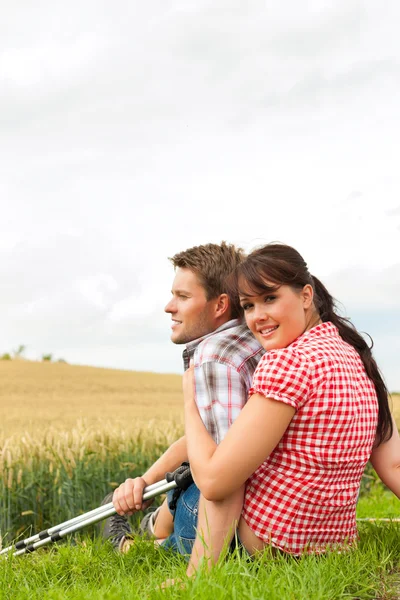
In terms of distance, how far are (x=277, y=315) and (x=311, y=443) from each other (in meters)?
0.55

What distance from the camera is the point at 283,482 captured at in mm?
3047

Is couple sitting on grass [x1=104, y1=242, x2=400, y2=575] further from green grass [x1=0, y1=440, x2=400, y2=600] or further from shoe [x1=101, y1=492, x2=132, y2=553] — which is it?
shoe [x1=101, y1=492, x2=132, y2=553]

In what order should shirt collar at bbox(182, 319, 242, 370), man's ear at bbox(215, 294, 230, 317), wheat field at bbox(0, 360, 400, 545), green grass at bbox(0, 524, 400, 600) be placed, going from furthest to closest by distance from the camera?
1. wheat field at bbox(0, 360, 400, 545)
2. man's ear at bbox(215, 294, 230, 317)
3. shirt collar at bbox(182, 319, 242, 370)
4. green grass at bbox(0, 524, 400, 600)

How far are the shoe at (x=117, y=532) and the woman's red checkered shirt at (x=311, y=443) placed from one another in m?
1.31

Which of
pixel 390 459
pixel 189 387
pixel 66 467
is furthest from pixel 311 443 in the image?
pixel 66 467

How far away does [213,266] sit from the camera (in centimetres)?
375

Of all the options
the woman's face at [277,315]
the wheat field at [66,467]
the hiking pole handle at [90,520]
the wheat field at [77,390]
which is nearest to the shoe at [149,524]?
the hiking pole handle at [90,520]

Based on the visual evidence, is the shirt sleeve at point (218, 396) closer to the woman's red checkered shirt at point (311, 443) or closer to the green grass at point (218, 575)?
the woman's red checkered shirt at point (311, 443)

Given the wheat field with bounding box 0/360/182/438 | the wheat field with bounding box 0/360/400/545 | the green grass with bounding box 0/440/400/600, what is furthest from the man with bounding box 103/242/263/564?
the wheat field with bounding box 0/360/182/438

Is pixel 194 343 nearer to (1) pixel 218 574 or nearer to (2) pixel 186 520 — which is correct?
(2) pixel 186 520

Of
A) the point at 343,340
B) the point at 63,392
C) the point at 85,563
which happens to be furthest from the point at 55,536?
the point at 63,392

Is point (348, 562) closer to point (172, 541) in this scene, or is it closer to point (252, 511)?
point (252, 511)

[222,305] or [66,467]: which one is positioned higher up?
[222,305]

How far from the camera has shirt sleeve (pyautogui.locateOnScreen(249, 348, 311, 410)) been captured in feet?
9.30
